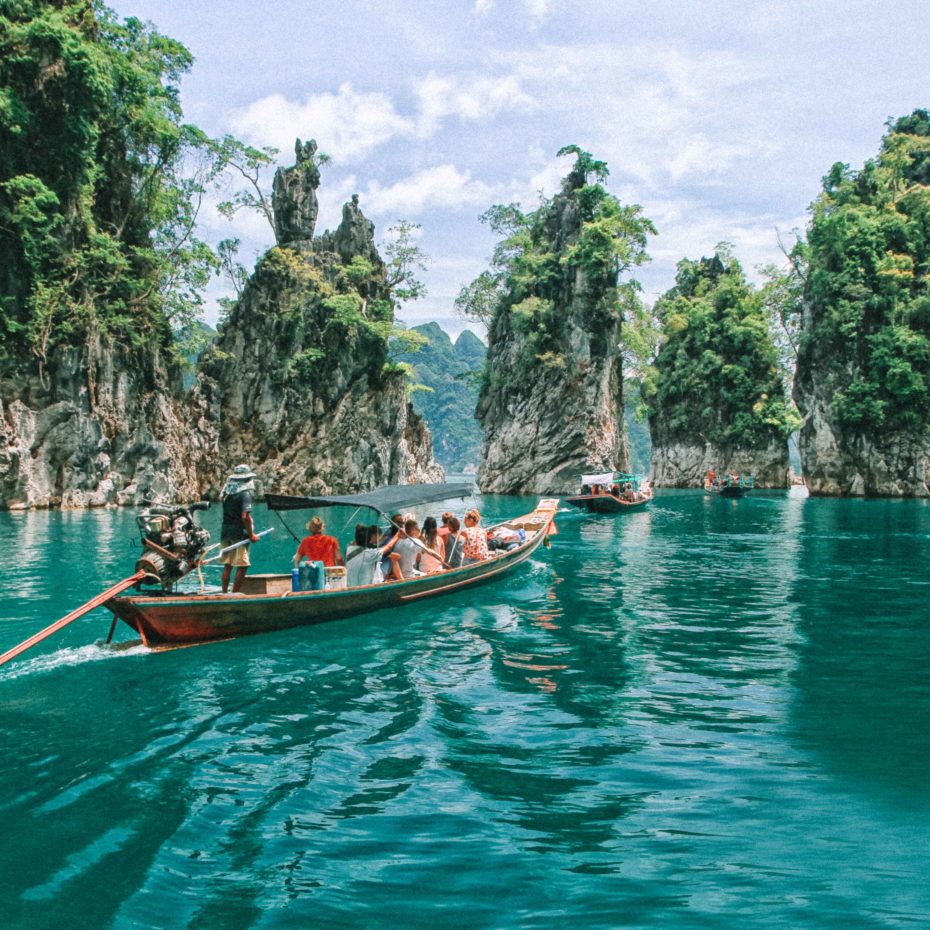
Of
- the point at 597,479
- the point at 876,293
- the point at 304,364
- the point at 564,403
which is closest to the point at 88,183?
the point at 304,364

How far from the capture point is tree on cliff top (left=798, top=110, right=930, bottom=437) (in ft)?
154

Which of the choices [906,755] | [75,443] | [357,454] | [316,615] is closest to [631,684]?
[906,755]

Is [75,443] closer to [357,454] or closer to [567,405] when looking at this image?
[357,454]

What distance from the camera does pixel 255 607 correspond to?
10.1 metres

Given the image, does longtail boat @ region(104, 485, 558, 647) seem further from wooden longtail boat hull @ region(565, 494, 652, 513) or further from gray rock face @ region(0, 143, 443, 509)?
gray rock face @ region(0, 143, 443, 509)

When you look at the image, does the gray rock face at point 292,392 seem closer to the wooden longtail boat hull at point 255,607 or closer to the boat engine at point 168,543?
the wooden longtail boat hull at point 255,607

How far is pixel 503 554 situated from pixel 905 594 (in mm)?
8221

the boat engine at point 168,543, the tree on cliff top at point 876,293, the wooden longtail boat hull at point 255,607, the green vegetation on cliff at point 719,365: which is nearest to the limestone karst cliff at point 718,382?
the green vegetation on cliff at point 719,365

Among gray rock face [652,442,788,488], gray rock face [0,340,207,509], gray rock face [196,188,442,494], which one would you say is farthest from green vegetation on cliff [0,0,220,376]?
gray rock face [652,442,788,488]

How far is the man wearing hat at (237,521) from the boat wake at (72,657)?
1770 mm

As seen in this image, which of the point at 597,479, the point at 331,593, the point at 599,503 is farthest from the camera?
the point at 597,479

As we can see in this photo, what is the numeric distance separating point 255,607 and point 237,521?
5.00 ft

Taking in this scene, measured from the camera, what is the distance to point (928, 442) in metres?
47.6

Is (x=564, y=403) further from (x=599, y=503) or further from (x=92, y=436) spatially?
(x=92, y=436)
